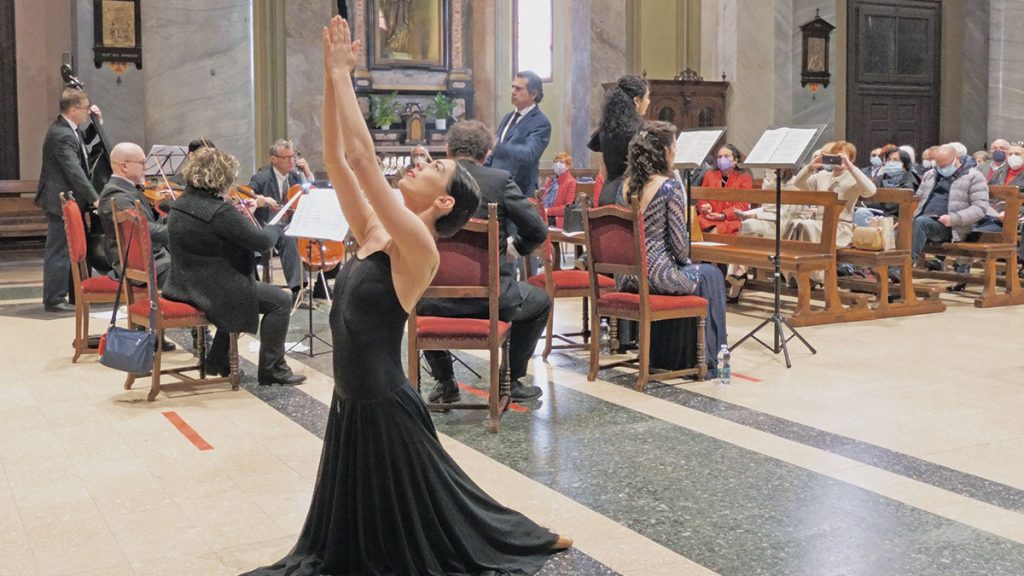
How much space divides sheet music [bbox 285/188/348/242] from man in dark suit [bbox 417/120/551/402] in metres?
0.95

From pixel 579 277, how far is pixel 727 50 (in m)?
8.73

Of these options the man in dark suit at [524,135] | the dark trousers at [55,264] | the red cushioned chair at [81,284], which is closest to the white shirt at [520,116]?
the man in dark suit at [524,135]

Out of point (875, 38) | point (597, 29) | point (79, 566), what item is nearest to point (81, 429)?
point (79, 566)

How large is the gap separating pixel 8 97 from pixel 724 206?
9641 mm

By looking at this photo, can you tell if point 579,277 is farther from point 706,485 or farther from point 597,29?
point 597,29

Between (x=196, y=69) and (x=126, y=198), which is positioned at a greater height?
(x=196, y=69)

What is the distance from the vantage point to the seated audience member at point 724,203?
32.2 ft

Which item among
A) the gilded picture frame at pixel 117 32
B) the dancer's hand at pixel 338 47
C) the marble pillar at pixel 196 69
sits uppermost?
the gilded picture frame at pixel 117 32

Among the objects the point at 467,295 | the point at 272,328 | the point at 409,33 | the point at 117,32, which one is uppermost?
the point at 409,33

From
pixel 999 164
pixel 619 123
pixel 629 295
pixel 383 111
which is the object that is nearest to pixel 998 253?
pixel 999 164

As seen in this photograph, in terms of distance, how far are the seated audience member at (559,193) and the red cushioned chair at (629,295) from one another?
4.64 m

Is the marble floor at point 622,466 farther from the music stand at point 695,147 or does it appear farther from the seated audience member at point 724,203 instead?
the seated audience member at point 724,203

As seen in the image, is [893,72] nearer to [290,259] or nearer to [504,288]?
[290,259]

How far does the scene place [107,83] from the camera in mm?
14281
